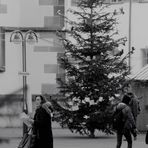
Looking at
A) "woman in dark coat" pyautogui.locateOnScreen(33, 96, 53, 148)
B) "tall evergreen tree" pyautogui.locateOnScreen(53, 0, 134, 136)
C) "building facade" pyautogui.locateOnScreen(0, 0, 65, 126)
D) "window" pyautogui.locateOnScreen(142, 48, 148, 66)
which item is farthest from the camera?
"window" pyautogui.locateOnScreen(142, 48, 148, 66)

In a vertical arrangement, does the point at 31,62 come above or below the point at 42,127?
above

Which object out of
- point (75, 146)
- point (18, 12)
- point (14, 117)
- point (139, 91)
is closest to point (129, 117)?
point (75, 146)

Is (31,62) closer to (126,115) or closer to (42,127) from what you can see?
(42,127)

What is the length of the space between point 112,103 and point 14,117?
16.9 meters

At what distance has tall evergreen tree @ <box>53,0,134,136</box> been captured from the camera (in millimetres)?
21219

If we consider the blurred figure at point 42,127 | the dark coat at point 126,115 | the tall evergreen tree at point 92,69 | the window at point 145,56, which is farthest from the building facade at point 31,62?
the window at point 145,56

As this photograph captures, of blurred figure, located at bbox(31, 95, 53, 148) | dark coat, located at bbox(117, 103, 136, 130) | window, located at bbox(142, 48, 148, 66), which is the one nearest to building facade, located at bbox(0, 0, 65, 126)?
blurred figure, located at bbox(31, 95, 53, 148)

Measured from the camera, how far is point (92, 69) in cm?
2114

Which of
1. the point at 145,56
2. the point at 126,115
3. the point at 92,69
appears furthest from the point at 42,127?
the point at 145,56

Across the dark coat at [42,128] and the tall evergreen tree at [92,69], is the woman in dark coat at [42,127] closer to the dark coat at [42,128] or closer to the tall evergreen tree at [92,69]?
the dark coat at [42,128]

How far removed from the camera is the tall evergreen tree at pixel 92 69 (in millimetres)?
21219

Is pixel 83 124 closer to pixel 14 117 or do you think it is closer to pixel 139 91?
pixel 139 91

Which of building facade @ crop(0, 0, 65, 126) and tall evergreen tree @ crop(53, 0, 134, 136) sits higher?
building facade @ crop(0, 0, 65, 126)

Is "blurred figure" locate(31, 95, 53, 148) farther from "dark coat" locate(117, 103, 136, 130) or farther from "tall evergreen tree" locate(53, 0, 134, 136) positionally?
"tall evergreen tree" locate(53, 0, 134, 136)
